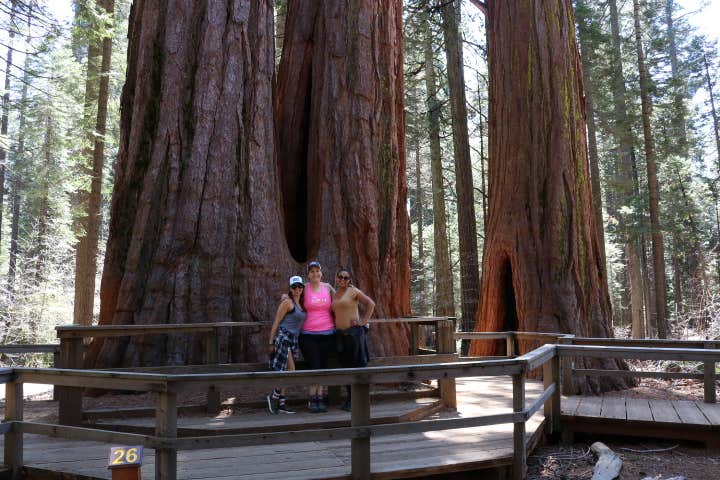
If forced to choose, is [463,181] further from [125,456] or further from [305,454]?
[125,456]

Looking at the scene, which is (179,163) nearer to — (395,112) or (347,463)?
(395,112)

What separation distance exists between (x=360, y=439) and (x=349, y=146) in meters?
5.47

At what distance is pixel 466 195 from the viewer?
15.5 metres

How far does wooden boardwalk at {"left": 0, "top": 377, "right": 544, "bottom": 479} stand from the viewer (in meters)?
4.42

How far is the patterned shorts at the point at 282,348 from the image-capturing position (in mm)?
6281

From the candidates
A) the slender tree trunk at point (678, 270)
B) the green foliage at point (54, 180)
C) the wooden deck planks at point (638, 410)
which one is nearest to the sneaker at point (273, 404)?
the wooden deck planks at point (638, 410)

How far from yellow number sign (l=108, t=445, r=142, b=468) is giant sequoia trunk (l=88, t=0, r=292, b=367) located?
13.1 ft

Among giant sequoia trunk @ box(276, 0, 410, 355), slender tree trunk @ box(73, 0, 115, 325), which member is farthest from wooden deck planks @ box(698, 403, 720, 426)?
slender tree trunk @ box(73, 0, 115, 325)

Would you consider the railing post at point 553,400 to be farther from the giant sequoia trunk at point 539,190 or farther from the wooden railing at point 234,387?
the giant sequoia trunk at point 539,190

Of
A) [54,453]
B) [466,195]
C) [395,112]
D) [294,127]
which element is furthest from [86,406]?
[466,195]

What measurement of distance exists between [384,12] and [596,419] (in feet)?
22.6

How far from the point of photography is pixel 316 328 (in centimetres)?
641

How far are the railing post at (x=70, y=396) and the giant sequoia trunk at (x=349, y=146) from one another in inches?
140

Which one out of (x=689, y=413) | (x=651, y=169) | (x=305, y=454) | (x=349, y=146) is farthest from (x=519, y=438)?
(x=651, y=169)
